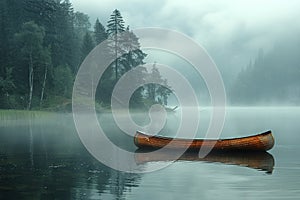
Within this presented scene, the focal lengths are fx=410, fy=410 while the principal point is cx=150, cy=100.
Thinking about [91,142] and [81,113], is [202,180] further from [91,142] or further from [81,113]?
[81,113]

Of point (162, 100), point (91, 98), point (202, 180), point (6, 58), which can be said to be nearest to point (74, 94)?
point (91, 98)

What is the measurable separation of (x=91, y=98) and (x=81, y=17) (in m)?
78.7

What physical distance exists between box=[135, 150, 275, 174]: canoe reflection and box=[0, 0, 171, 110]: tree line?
51.7 metres

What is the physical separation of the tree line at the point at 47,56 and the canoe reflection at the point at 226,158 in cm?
5175

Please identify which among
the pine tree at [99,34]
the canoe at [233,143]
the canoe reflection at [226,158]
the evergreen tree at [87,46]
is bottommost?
the canoe reflection at [226,158]

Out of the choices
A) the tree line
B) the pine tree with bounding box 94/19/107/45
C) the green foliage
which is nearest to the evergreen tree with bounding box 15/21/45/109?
the tree line

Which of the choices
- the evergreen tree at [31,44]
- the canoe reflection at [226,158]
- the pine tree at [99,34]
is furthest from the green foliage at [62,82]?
the canoe reflection at [226,158]

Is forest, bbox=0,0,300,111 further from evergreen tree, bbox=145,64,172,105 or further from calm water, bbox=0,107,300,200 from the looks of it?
calm water, bbox=0,107,300,200

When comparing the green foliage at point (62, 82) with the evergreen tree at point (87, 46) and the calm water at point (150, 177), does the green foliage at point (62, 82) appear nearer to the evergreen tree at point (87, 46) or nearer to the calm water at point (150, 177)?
the evergreen tree at point (87, 46)

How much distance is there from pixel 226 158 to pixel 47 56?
5945 centimetres

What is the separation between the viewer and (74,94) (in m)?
97.8

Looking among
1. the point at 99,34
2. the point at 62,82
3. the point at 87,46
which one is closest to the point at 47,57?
the point at 62,82

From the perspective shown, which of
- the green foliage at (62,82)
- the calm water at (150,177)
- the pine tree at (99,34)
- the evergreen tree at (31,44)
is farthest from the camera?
the pine tree at (99,34)

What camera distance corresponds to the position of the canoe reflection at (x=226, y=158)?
3164cm
